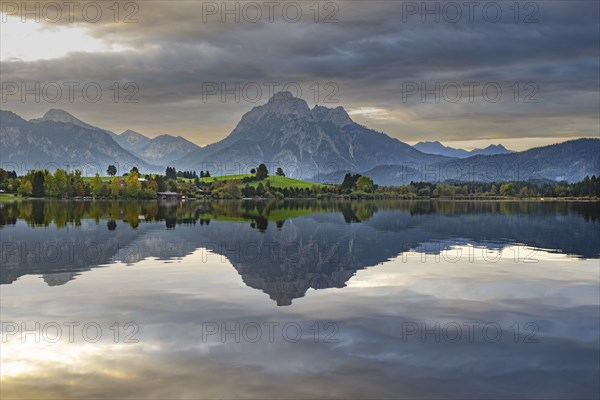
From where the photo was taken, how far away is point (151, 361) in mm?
22766

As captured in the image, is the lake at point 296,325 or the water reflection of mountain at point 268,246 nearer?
the lake at point 296,325

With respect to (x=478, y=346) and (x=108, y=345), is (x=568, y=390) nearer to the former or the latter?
(x=478, y=346)

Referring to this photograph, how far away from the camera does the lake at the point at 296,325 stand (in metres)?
20.7

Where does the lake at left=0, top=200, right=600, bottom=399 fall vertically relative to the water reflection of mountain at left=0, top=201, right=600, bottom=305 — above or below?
below

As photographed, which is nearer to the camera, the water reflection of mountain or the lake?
the lake

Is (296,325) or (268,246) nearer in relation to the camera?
(296,325)

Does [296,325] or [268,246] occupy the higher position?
[268,246]

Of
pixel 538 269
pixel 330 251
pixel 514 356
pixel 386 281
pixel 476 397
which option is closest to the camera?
pixel 476 397

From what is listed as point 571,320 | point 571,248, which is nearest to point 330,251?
point 571,248

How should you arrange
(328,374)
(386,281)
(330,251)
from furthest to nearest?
1. (330,251)
2. (386,281)
3. (328,374)

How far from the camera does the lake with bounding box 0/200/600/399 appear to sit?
2066 centimetres

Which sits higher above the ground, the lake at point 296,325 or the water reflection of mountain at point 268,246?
the water reflection of mountain at point 268,246

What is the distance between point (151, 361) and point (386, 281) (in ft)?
77.5

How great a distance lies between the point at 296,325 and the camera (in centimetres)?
2908
